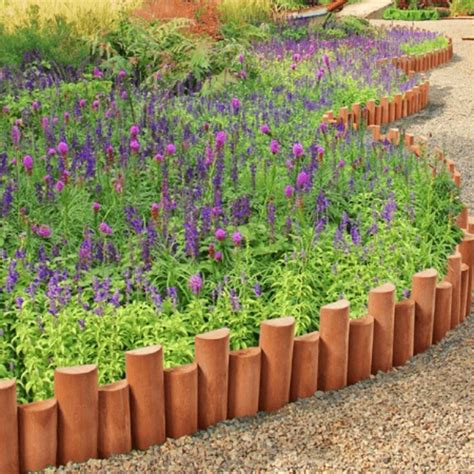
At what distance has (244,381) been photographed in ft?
11.1

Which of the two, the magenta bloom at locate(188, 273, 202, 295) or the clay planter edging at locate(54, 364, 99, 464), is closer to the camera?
the clay planter edging at locate(54, 364, 99, 464)

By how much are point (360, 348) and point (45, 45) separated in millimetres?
6481

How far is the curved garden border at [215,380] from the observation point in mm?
3014

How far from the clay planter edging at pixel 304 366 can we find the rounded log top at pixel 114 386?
0.74m

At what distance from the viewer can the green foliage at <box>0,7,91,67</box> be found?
→ 8.90 metres

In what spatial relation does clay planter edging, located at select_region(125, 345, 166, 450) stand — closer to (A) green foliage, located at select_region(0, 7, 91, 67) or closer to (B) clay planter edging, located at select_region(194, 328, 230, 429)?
(B) clay planter edging, located at select_region(194, 328, 230, 429)

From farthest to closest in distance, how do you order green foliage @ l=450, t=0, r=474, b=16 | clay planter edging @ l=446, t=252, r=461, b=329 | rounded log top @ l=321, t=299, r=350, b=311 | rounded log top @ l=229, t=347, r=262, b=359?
green foliage @ l=450, t=0, r=474, b=16, clay planter edging @ l=446, t=252, r=461, b=329, rounded log top @ l=321, t=299, r=350, b=311, rounded log top @ l=229, t=347, r=262, b=359

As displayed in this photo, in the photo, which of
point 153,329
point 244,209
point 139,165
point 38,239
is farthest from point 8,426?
point 139,165

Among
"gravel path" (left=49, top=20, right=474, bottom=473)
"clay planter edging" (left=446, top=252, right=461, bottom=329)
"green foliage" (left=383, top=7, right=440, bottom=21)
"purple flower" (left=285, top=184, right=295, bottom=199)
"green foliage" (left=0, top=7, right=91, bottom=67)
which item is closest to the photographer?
"gravel path" (left=49, top=20, right=474, bottom=473)

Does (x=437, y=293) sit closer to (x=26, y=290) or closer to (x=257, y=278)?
(x=257, y=278)

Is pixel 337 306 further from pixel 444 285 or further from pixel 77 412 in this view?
pixel 77 412

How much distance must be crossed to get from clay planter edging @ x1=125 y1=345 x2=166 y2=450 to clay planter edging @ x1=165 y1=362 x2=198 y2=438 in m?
0.04

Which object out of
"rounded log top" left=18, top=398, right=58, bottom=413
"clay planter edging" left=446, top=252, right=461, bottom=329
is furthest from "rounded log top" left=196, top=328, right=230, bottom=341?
"clay planter edging" left=446, top=252, right=461, bottom=329

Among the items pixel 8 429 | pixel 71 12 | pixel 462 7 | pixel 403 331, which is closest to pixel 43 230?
pixel 8 429
